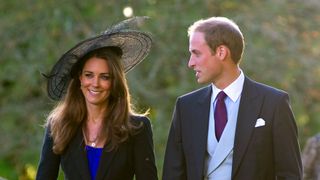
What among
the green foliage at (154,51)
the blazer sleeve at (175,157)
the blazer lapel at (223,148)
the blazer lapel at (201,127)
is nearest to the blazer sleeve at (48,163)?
the blazer sleeve at (175,157)

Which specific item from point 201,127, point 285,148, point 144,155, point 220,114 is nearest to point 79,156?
point 144,155

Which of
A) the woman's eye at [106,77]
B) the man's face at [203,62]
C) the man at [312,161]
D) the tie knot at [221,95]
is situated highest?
the man's face at [203,62]

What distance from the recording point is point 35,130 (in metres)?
12.2

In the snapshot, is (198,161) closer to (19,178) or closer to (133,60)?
(133,60)

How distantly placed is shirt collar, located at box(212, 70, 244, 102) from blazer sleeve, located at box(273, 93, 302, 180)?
251 mm

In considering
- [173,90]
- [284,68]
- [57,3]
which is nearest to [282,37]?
[284,68]

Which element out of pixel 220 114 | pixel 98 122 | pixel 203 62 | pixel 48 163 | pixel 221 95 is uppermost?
pixel 203 62

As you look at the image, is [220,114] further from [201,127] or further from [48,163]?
[48,163]

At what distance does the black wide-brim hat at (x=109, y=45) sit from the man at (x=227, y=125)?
563mm

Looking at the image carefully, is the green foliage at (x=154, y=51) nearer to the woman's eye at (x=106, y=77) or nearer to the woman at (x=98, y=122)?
the woman at (x=98, y=122)

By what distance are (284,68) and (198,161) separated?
672cm

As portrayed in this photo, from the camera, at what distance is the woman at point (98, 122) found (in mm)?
5988

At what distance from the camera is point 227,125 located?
564 cm

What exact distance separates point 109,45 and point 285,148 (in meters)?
1.23
